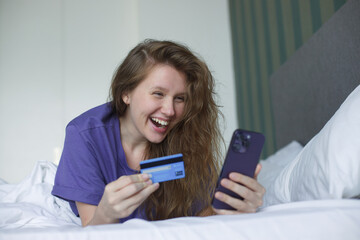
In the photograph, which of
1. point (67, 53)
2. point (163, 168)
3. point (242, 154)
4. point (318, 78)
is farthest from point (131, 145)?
point (67, 53)

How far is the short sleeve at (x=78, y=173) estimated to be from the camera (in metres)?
0.95

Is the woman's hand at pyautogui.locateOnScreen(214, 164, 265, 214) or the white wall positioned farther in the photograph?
the white wall

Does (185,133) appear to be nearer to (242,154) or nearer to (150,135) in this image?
(150,135)

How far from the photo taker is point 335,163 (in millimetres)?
747

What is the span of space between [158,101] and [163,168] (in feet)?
1.04

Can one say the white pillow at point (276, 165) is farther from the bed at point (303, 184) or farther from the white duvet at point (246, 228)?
the white duvet at point (246, 228)

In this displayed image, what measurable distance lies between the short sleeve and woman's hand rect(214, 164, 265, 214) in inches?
15.1

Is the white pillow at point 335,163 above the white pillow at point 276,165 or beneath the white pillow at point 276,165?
above

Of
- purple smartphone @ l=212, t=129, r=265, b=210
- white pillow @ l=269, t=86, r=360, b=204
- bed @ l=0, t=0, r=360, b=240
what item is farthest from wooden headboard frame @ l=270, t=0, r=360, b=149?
purple smartphone @ l=212, t=129, r=265, b=210

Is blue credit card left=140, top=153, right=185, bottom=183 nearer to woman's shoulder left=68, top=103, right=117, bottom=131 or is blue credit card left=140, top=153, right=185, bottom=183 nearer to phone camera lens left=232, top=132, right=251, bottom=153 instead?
phone camera lens left=232, top=132, right=251, bottom=153

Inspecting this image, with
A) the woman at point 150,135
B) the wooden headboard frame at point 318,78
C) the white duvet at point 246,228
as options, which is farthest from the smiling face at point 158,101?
the wooden headboard frame at point 318,78

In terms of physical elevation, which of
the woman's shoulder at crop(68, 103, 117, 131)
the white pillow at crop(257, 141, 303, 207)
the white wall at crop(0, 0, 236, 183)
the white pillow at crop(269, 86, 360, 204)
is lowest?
the white pillow at crop(257, 141, 303, 207)

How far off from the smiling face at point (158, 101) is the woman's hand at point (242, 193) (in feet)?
1.19

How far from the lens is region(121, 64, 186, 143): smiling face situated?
1.07m
